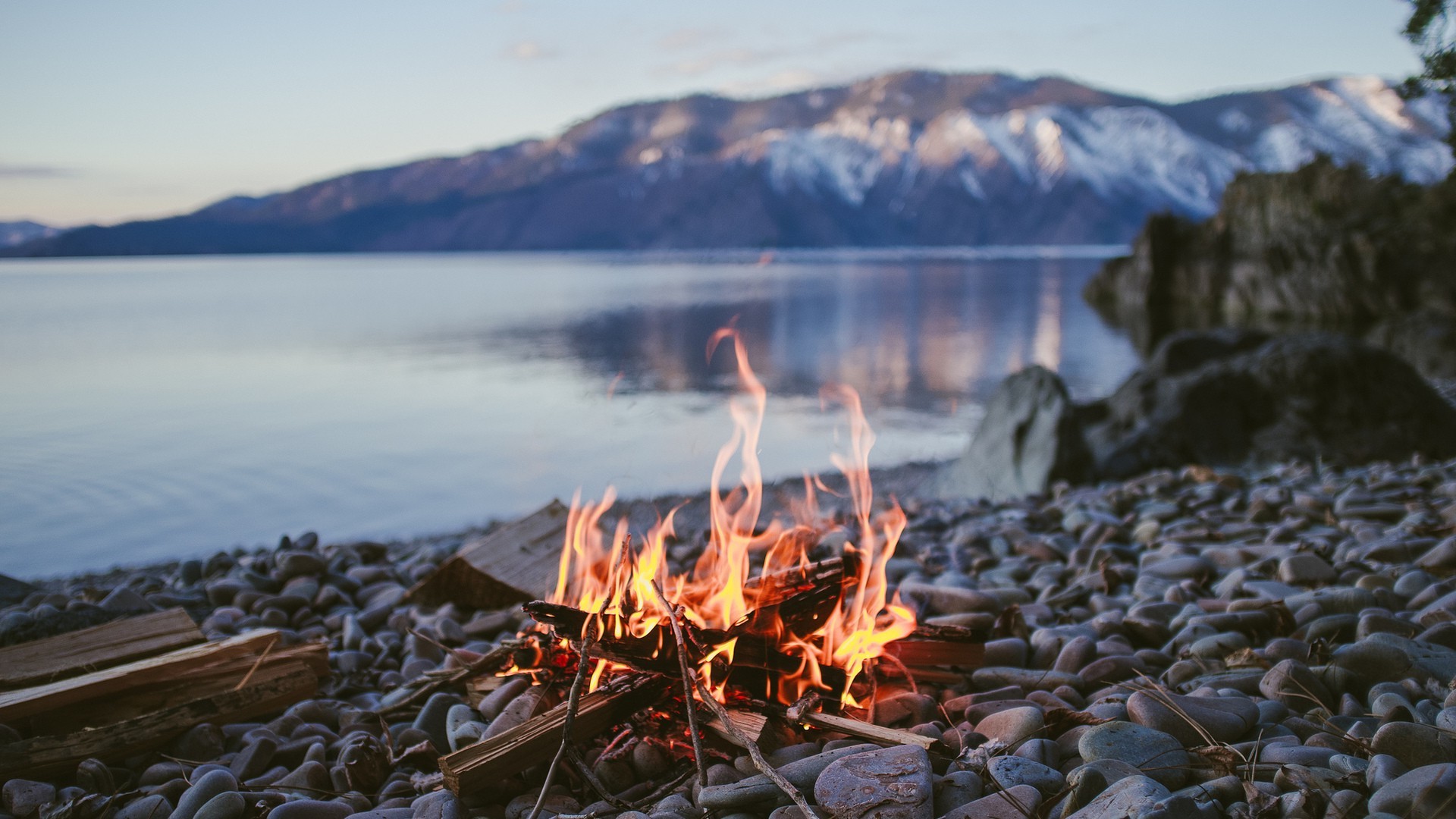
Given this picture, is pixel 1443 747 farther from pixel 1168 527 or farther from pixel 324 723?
pixel 324 723

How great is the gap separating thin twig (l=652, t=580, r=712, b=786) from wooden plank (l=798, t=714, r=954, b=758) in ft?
1.14

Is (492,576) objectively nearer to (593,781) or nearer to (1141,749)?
(593,781)

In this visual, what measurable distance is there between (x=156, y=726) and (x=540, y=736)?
146cm

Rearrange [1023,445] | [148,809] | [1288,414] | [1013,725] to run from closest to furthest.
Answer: [148,809], [1013,725], [1288,414], [1023,445]

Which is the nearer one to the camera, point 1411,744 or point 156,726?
point 1411,744

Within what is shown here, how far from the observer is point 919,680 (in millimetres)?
3422

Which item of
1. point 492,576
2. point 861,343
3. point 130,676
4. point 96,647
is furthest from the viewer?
point 861,343

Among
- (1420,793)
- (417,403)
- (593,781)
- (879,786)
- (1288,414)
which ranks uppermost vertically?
(1288,414)

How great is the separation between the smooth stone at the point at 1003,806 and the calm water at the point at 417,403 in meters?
4.45

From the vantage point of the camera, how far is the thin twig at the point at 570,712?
2613 millimetres

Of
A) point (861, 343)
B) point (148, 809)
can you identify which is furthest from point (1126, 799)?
point (861, 343)

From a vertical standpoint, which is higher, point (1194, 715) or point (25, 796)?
point (1194, 715)

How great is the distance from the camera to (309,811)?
2.66 m

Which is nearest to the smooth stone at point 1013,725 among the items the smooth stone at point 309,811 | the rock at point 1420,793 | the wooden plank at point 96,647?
the rock at point 1420,793
